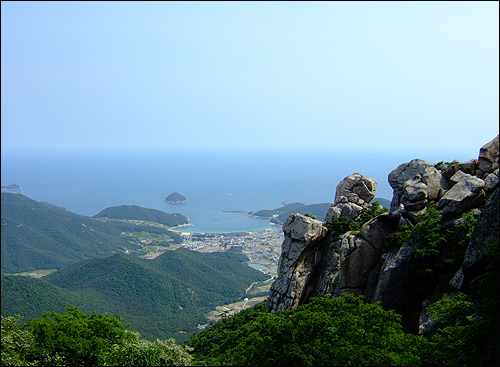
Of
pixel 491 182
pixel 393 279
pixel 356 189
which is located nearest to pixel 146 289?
pixel 356 189

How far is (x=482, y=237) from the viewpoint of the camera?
1268cm

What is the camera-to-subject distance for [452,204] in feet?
53.0

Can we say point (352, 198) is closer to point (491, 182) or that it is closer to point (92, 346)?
point (491, 182)

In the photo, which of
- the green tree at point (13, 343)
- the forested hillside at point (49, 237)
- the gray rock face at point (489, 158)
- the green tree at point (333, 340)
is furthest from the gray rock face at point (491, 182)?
the forested hillside at point (49, 237)

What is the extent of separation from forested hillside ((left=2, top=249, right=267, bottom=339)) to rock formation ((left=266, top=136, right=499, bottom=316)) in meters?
38.7

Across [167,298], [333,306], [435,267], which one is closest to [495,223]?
[435,267]

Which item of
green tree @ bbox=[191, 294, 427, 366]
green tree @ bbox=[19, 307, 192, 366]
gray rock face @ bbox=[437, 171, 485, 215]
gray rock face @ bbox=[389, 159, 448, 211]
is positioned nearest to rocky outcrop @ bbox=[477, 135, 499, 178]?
gray rock face @ bbox=[389, 159, 448, 211]

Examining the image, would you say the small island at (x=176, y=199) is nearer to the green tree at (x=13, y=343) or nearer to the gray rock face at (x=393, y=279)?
the gray rock face at (x=393, y=279)

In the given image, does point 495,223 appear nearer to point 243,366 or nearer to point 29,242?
point 243,366

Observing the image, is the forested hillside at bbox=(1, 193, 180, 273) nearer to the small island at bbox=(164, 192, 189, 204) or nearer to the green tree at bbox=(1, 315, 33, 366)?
the small island at bbox=(164, 192, 189, 204)

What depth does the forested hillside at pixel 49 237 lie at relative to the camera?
328 feet

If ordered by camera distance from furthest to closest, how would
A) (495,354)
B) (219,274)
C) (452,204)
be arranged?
(219,274), (452,204), (495,354)

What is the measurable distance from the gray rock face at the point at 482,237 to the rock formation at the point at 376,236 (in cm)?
3

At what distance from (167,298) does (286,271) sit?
56.7 metres
